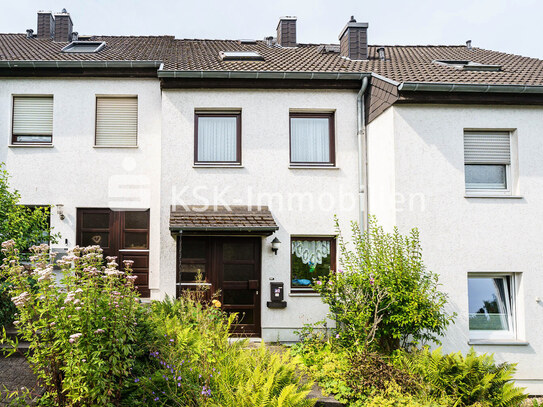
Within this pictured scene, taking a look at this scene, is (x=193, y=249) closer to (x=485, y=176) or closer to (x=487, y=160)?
(x=485, y=176)

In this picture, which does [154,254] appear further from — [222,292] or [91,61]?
[91,61]

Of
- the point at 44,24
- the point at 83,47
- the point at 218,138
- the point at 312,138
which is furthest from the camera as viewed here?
the point at 44,24

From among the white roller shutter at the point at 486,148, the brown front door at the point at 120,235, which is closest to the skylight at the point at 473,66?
the white roller shutter at the point at 486,148

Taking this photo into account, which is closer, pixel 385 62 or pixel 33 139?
pixel 33 139

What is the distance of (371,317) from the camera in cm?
876

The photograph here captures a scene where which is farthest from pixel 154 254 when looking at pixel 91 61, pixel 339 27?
pixel 339 27

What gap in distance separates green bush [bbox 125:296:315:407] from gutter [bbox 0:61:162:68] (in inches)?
273

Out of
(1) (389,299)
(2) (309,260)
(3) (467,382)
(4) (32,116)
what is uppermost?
(4) (32,116)

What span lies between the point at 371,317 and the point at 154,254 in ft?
18.3

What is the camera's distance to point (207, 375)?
621 cm

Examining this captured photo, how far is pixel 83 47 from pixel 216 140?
5938mm

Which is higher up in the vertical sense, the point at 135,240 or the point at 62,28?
the point at 62,28

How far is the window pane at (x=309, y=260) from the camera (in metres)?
10.8

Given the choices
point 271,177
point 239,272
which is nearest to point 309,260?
point 239,272
